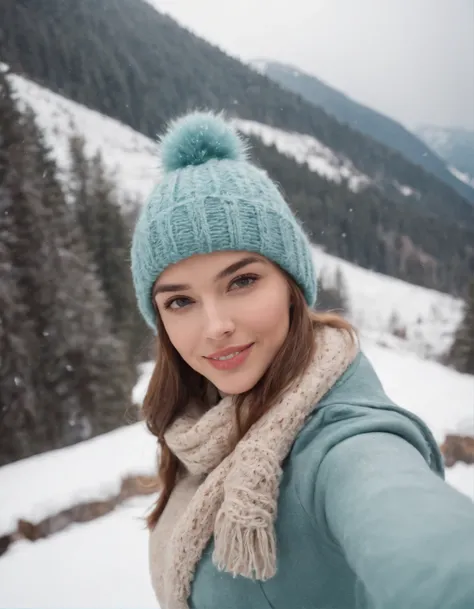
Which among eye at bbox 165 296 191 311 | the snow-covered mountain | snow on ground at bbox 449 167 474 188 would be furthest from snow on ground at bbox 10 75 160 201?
eye at bbox 165 296 191 311

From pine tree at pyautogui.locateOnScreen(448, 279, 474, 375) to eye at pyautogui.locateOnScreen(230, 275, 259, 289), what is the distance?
507 cm

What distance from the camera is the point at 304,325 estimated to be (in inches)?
31.6

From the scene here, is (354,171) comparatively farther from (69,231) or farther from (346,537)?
(346,537)

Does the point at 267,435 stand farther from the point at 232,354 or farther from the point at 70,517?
the point at 70,517

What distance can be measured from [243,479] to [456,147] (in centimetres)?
438

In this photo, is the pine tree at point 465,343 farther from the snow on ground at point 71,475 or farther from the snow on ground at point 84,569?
the snow on ground at point 84,569

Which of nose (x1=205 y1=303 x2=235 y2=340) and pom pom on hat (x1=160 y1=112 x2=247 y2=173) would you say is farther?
pom pom on hat (x1=160 y1=112 x2=247 y2=173)

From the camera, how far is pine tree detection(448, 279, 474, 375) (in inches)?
211

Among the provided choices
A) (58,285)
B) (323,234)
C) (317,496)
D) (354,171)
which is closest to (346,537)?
(317,496)

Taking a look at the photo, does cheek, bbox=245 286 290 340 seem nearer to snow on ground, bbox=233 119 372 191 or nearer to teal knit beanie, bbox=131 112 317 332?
teal knit beanie, bbox=131 112 317 332

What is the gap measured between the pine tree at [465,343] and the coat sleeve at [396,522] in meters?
5.20

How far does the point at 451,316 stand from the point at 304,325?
7.71 m

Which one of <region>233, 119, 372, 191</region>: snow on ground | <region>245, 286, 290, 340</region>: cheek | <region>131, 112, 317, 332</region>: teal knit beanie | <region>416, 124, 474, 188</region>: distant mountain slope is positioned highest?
<region>416, 124, 474, 188</region>: distant mountain slope

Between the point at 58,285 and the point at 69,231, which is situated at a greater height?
the point at 69,231
